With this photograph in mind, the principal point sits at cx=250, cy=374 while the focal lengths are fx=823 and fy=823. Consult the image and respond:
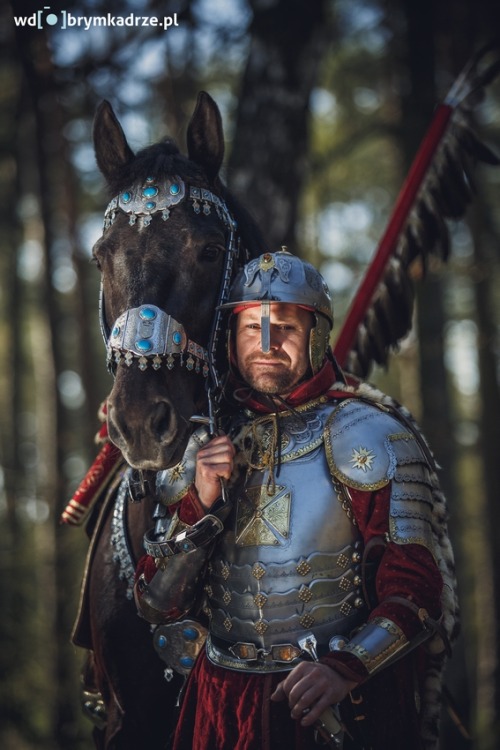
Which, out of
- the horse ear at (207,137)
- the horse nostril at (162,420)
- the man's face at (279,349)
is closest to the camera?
the horse nostril at (162,420)

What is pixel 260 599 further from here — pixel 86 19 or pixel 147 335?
pixel 86 19

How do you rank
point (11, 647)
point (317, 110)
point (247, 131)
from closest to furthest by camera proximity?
1. point (247, 131)
2. point (11, 647)
3. point (317, 110)

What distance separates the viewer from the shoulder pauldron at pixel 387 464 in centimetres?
255

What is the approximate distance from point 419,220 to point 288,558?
8.39ft

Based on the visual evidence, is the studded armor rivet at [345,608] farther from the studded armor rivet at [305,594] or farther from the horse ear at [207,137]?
the horse ear at [207,137]

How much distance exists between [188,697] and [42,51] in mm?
6865

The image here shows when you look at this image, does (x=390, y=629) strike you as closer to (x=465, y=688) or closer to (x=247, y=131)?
(x=247, y=131)

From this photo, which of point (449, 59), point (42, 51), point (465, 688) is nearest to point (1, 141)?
point (42, 51)

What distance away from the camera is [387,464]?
2.60 meters

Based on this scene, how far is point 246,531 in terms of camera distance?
8.78 feet

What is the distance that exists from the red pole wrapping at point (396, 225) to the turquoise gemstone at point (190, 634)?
6.21ft

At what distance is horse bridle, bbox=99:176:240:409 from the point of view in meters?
2.59

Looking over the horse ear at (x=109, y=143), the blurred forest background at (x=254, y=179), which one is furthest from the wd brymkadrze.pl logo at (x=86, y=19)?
the horse ear at (x=109, y=143)

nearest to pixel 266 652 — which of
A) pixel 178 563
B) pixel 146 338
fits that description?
pixel 178 563
